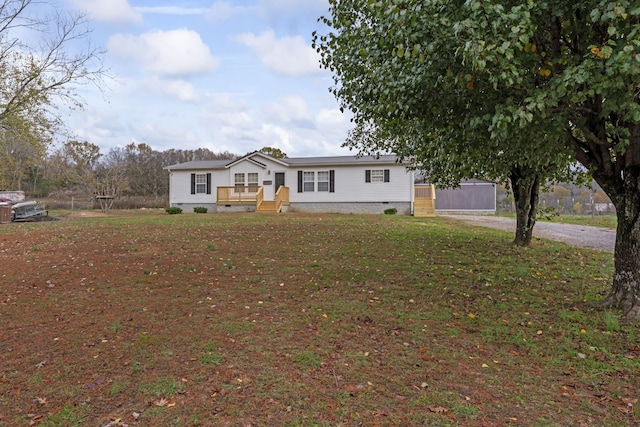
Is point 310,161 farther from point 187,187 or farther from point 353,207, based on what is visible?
point 187,187

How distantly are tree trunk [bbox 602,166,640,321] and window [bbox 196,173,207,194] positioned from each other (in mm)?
21324

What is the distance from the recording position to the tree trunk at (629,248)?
13.6 ft

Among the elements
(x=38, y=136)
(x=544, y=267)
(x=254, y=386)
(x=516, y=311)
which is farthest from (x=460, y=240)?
(x=38, y=136)

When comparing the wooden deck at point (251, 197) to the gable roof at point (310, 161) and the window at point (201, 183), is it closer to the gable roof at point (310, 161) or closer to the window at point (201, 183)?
the gable roof at point (310, 161)

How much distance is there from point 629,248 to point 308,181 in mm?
17840

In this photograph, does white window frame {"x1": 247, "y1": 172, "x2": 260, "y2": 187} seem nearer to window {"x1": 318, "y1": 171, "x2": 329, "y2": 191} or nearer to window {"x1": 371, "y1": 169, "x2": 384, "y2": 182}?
window {"x1": 318, "y1": 171, "x2": 329, "y2": 191}

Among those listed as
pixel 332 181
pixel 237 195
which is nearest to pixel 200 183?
pixel 237 195

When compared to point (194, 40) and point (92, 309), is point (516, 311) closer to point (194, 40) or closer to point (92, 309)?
point (92, 309)

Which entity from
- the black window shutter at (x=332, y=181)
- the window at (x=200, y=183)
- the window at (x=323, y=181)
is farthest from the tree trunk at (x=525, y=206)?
the window at (x=200, y=183)

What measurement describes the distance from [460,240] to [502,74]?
7312 millimetres

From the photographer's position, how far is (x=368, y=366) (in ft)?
A: 10.5

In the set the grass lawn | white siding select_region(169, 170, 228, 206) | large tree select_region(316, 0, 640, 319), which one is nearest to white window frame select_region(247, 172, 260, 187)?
white siding select_region(169, 170, 228, 206)

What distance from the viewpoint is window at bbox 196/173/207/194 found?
22920 millimetres

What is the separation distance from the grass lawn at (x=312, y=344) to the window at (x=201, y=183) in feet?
52.3
